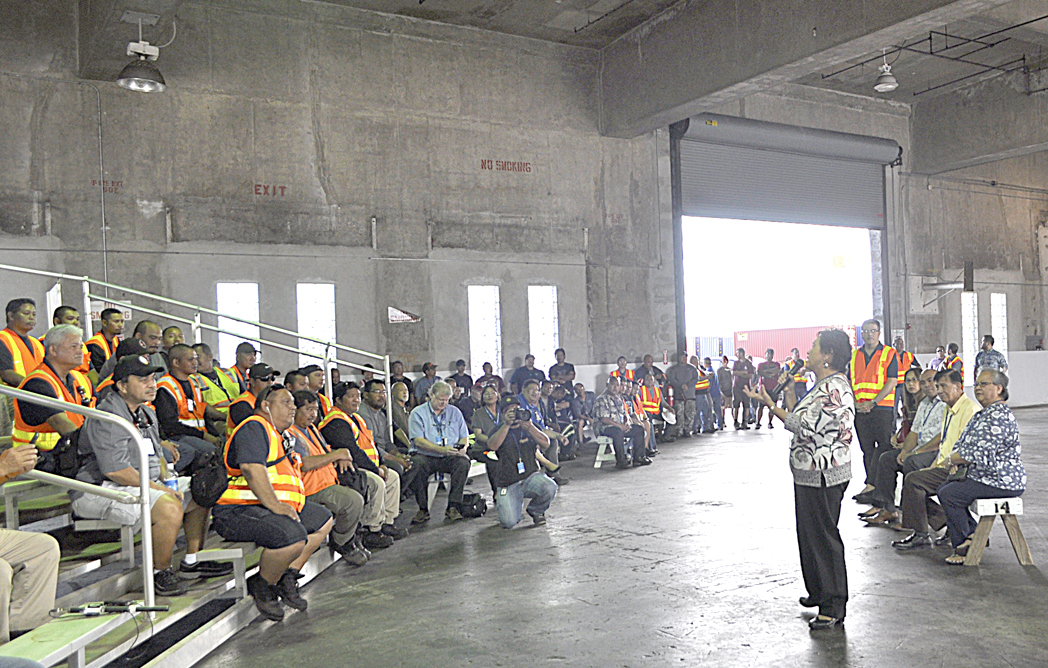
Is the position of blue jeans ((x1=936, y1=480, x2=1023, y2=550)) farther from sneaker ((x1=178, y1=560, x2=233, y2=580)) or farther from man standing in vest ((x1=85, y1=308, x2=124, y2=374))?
man standing in vest ((x1=85, y1=308, x2=124, y2=374))

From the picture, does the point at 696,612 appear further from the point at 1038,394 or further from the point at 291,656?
the point at 1038,394

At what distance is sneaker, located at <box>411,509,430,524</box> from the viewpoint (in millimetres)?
8031

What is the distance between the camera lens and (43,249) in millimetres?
10867

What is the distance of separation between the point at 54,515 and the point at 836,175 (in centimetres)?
1695

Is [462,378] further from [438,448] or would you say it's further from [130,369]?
[130,369]

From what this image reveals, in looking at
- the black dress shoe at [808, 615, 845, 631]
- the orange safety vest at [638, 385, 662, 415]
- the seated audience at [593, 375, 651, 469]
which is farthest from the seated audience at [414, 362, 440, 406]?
the black dress shoe at [808, 615, 845, 631]

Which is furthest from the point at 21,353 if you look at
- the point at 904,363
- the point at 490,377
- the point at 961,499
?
the point at 490,377

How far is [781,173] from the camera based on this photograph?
1766 cm

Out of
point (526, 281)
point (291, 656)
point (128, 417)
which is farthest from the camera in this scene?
point (526, 281)

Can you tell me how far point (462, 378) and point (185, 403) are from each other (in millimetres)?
7081

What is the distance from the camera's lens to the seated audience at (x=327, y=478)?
6195mm

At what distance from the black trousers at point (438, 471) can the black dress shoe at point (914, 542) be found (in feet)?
12.9

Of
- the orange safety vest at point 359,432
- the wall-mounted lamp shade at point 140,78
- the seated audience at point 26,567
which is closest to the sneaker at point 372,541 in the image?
the orange safety vest at point 359,432

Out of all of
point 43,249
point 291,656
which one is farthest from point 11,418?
point 43,249
